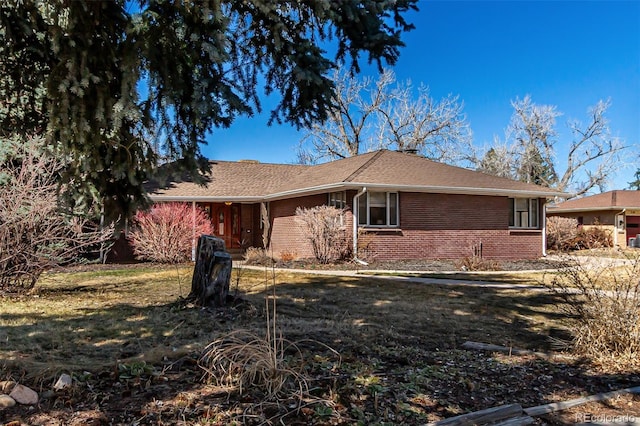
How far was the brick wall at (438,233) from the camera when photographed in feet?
49.9

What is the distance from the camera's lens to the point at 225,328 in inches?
191

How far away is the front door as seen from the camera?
20.3 m

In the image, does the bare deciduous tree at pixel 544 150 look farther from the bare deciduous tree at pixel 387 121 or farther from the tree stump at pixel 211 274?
the tree stump at pixel 211 274

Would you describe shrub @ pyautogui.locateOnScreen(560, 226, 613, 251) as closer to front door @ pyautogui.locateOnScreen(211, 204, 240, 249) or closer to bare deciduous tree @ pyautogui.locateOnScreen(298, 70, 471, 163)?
bare deciduous tree @ pyautogui.locateOnScreen(298, 70, 471, 163)

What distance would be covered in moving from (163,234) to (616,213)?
84.4ft

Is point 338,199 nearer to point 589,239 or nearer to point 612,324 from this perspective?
point 612,324

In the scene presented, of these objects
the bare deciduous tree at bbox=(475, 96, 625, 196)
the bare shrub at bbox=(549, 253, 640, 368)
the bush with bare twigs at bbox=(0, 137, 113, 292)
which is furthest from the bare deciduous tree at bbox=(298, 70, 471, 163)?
the bare shrub at bbox=(549, 253, 640, 368)

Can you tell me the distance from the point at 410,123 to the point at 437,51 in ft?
37.3

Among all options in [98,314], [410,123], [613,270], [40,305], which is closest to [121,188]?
[98,314]

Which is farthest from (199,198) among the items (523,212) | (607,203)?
(607,203)

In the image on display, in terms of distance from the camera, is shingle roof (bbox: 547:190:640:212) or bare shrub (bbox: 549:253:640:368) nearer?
bare shrub (bbox: 549:253:640:368)

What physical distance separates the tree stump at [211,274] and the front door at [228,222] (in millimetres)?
14318

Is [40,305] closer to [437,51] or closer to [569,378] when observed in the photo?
[569,378]

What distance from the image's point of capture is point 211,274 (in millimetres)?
5926
